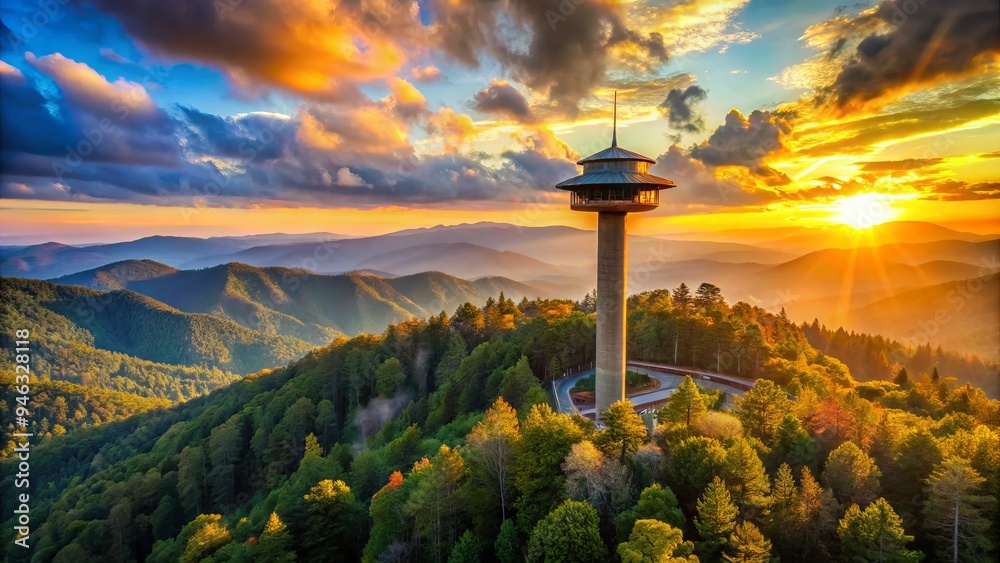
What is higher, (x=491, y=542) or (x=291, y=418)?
(x=491, y=542)

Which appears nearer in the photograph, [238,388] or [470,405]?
[470,405]

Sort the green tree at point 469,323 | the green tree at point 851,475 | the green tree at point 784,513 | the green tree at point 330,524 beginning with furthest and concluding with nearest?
the green tree at point 469,323 → the green tree at point 330,524 → the green tree at point 851,475 → the green tree at point 784,513

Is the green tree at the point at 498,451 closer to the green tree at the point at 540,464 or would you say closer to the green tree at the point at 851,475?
the green tree at the point at 540,464

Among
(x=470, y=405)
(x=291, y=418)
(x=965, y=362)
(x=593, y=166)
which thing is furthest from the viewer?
(x=965, y=362)

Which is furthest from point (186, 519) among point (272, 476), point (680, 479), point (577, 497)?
point (680, 479)

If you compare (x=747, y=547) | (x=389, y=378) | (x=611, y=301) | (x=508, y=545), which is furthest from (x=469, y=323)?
(x=747, y=547)

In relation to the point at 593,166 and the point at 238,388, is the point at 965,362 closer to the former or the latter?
the point at 593,166

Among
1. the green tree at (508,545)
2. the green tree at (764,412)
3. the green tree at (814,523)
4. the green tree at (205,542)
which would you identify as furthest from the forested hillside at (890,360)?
the green tree at (205,542)
